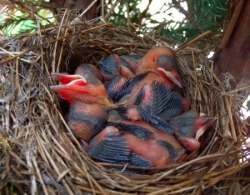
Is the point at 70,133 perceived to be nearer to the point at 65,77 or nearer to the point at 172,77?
the point at 65,77

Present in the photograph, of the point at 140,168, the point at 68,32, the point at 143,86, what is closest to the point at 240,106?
the point at 143,86

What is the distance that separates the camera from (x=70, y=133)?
3.72ft

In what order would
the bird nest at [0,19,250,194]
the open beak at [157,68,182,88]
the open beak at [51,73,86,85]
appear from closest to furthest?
the bird nest at [0,19,250,194], the open beak at [51,73,86,85], the open beak at [157,68,182,88]

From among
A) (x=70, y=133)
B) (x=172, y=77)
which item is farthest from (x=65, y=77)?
(x=172, y=77)

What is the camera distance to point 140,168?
41.5 inches

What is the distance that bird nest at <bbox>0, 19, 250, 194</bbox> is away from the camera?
994mm

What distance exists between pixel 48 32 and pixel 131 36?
0.93ft

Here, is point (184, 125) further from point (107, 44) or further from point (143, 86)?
point (107, 44)

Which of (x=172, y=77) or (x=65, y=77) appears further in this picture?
(x=172, y=77)

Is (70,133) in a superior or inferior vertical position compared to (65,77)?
inferior

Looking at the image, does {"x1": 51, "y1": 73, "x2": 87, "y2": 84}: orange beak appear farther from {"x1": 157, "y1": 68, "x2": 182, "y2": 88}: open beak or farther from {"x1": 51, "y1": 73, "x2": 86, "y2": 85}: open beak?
{"x1": 157, "y1": 68, "x2": 182, "y2": 88}: open beak

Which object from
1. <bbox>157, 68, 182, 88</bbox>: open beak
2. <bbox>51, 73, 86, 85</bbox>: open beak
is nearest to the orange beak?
<bbox>51, 73, 86, 85</bbox>: open beak

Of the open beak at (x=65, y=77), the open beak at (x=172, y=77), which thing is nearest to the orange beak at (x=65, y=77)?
the open beak at (x=65, y=77)

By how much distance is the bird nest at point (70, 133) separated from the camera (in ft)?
3.26
